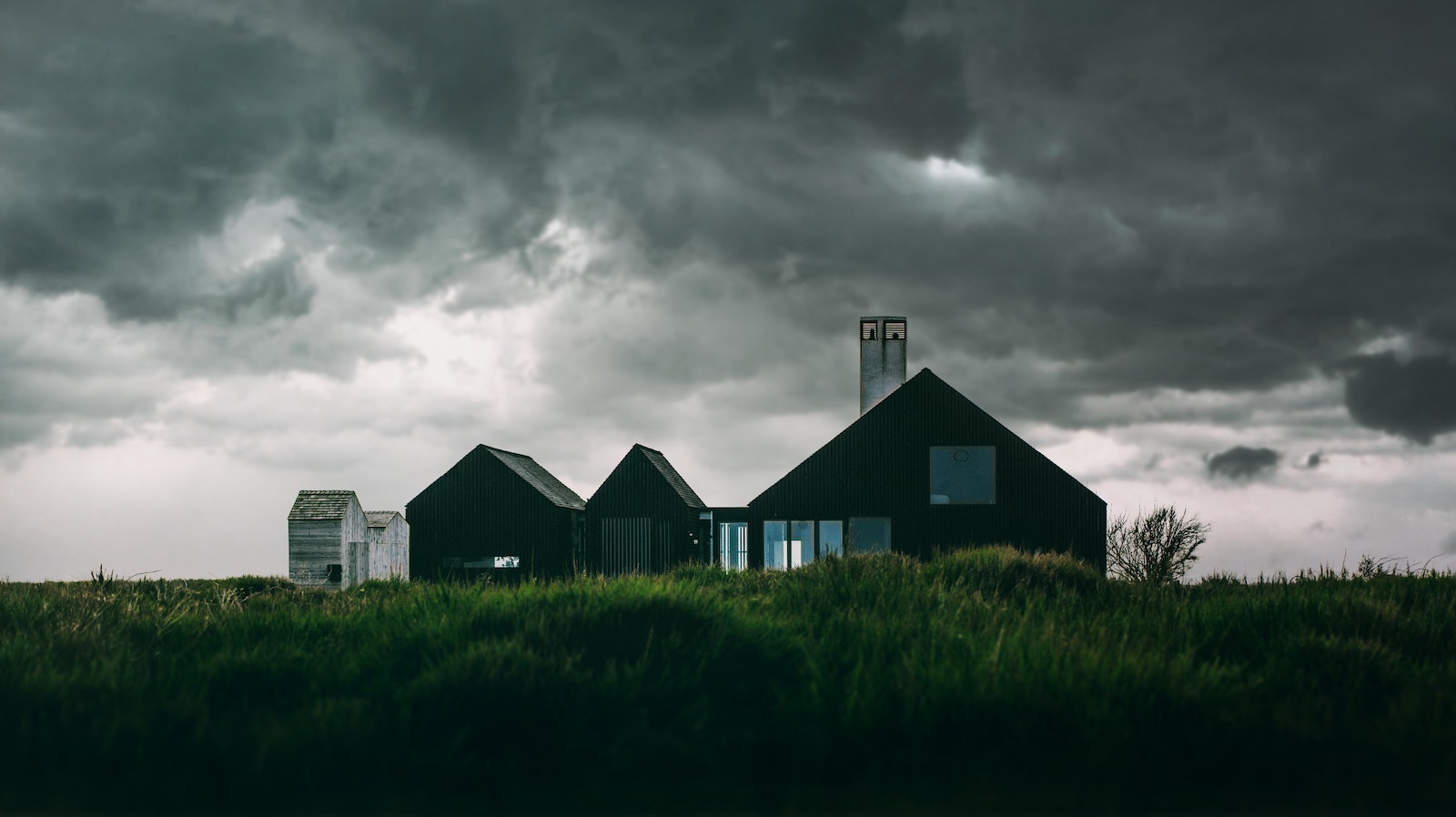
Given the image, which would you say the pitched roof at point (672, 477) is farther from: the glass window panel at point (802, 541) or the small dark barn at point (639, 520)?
the glass window panel at point (802, 541)

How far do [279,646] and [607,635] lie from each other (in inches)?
120

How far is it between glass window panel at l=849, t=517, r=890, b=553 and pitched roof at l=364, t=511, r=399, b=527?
54.8 ft

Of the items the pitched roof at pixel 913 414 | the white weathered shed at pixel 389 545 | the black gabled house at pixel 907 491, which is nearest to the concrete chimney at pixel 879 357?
the black gabled house at pixel 907 491

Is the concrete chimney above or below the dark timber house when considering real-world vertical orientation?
above

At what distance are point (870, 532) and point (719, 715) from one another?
2309cm

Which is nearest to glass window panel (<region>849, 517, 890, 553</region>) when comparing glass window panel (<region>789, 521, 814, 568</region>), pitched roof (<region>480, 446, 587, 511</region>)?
glass window panel (<region>789, 521, 814, 568</region>)

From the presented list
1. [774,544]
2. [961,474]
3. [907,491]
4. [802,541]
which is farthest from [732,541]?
[961,474]

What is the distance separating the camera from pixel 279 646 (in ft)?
28.9

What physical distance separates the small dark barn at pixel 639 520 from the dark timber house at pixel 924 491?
13.4ft

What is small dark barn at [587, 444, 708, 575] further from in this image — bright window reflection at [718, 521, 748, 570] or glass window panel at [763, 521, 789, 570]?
glass window panel at [763, 521, 789, 570]

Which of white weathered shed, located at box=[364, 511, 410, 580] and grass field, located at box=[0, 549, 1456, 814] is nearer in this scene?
grass field, located at box=[0, 549, 1456, 814]

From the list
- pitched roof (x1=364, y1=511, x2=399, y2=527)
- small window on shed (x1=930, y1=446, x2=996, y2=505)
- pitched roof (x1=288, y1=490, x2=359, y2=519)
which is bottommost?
pitched roof (x1=364, y1=511, x2=399, y2=527)

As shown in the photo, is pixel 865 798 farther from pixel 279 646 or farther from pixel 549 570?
pixel 549 570

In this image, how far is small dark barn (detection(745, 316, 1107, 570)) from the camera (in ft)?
93.0
